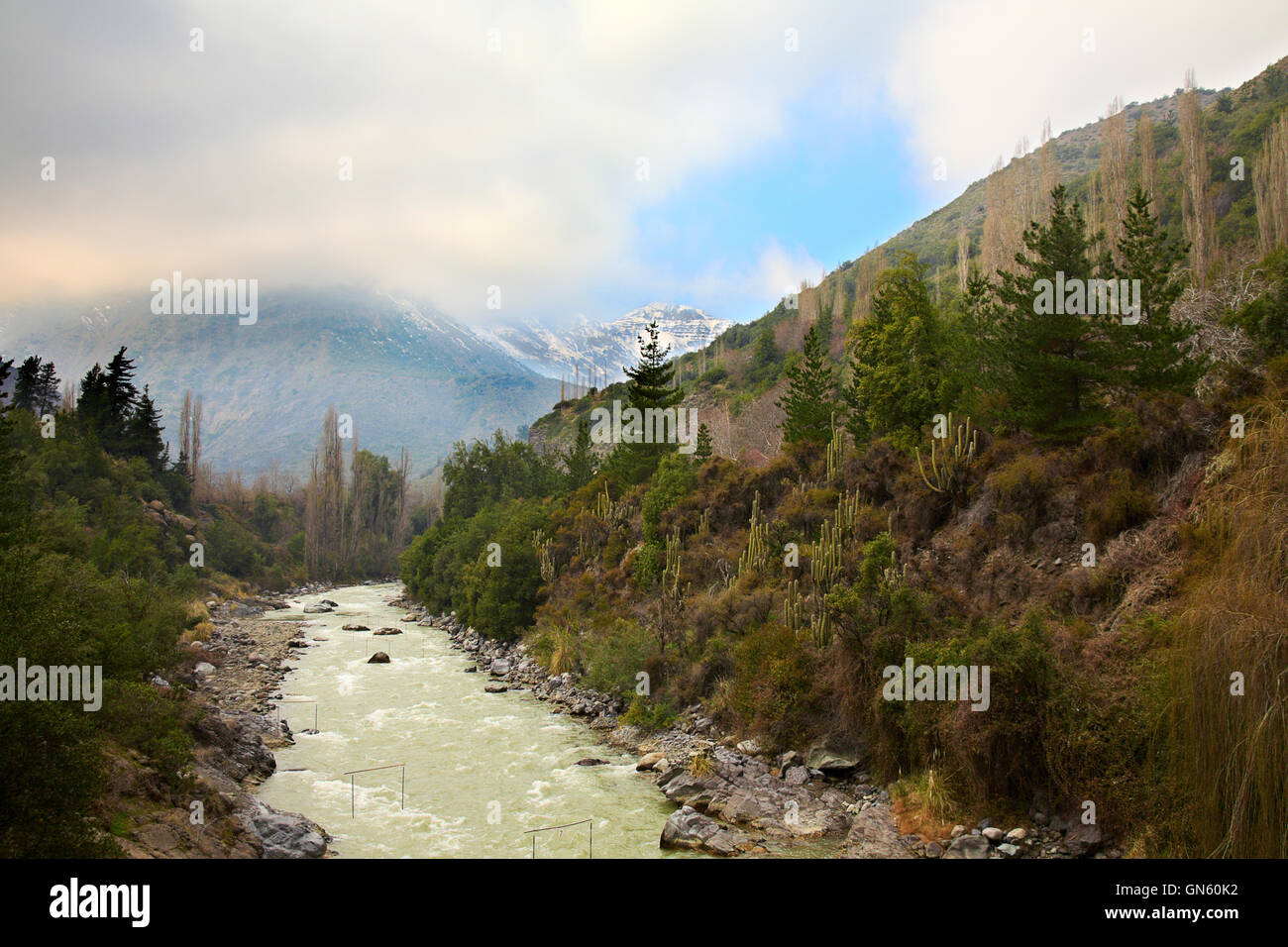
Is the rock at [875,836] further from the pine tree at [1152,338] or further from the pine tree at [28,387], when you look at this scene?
the pine tree at [28,387]

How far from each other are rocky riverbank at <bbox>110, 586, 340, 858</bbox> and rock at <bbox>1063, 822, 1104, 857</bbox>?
12.1 m

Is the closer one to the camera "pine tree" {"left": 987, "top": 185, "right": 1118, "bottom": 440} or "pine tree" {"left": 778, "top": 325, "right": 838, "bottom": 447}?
"pine tree" {"left": 987, "top": 185, "right": 1118, "bottom": 440}

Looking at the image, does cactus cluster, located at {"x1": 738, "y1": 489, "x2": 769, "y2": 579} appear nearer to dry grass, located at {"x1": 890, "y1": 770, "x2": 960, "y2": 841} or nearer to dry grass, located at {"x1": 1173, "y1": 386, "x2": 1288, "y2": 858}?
dry grass, located at {"x1": 890, "y1": 770, "x2": 960, "y2": 841}

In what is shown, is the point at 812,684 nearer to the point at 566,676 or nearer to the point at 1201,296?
the point at 566,676

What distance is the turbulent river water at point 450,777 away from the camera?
42.1 feet

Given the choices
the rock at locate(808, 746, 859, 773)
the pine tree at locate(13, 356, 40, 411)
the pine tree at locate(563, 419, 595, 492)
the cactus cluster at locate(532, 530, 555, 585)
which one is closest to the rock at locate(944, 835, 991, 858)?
the rock at locate(808, 746, 859, 773)

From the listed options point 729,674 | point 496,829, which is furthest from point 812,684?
point 496,829

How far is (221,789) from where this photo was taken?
13211mm

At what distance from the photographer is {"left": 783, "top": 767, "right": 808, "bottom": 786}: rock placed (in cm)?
1484

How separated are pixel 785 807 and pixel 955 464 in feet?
36.1

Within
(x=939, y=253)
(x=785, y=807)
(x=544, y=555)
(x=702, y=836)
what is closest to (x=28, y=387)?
(x=544, y=555)

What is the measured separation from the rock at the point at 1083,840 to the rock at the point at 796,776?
5.38m

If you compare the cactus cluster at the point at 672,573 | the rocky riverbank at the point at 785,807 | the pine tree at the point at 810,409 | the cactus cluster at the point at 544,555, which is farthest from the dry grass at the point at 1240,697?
the cactus cluster at the point at 544,555

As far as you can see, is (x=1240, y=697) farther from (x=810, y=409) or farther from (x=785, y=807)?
(x=810, y=409)
